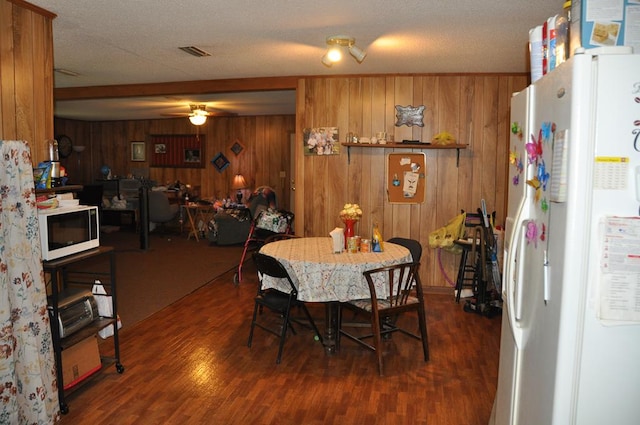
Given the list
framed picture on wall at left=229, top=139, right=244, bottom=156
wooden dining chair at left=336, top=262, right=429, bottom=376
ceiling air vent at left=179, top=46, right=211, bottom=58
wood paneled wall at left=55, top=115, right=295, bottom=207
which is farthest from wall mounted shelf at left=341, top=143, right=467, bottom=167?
framed picture on wall at left=229, top=139, right=244, bottom=156

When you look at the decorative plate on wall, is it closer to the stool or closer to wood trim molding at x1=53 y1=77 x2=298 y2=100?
Result: wood trim molding at x1=53 y1=77 x2=298 y2=100

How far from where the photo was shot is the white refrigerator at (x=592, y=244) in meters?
1.47

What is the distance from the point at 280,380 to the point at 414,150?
9.70ft

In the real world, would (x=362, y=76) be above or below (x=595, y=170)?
above

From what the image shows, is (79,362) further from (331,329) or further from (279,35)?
(279,35)

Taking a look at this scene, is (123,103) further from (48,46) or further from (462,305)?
(462,305)

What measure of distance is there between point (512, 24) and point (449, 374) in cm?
238

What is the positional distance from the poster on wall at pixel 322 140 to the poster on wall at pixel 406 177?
0.59 meters

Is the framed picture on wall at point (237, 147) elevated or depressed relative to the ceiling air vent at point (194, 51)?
depressed

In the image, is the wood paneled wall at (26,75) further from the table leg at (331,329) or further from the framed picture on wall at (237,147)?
the framed picture on wall at (237,147)

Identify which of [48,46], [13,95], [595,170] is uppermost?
[48,46]

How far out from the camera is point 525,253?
192cm

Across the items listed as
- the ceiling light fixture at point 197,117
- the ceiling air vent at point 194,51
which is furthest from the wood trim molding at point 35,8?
the ceiling light fixture at point 197,117

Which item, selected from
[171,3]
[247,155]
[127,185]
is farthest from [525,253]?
[127,185]
